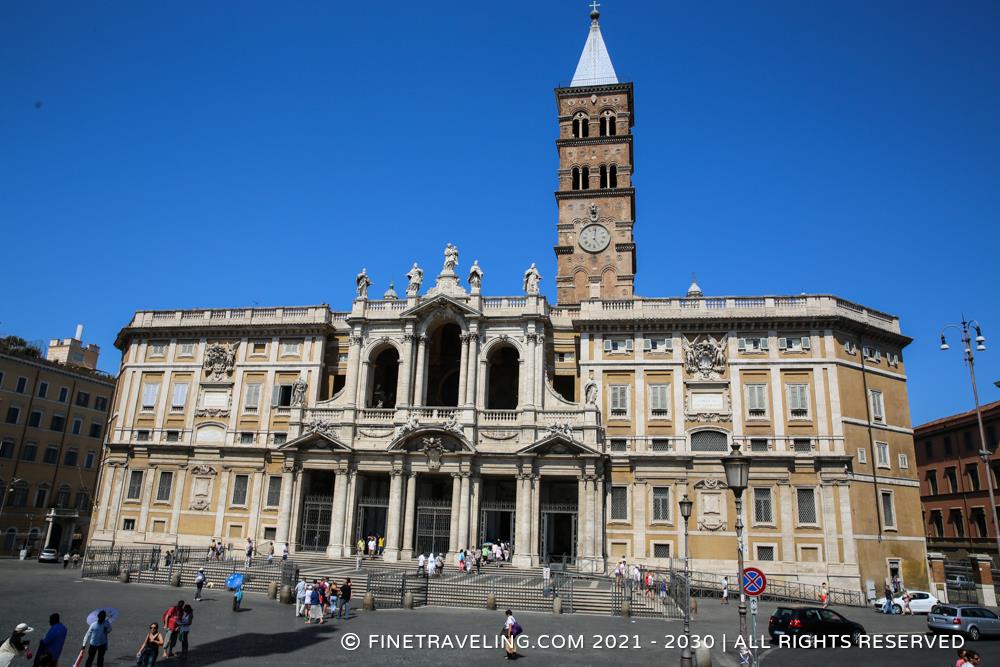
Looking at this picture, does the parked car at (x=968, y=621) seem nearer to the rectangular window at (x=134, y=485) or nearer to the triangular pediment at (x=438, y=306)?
the triangular pediment at (x=438, y=306)

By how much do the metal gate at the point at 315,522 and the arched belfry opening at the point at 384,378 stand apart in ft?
23.0

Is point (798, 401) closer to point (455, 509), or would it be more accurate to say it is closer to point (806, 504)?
point (806, 504)

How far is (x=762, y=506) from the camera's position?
41219mm

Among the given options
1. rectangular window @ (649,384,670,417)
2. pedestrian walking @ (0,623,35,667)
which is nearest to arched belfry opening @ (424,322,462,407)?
rectangular window @ (649,384,670,417)

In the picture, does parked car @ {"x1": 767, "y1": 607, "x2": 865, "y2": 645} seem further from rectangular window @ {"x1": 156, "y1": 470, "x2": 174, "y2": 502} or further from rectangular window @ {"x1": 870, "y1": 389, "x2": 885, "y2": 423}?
rectangular window @ {"x1": 156, "y1": 470, "x2": 174, "y2": 502}

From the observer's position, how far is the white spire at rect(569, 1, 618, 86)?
63.6m

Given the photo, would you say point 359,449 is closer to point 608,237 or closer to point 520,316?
point 520,316

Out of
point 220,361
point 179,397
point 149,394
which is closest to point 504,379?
point 220,361

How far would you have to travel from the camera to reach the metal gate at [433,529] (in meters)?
42.6

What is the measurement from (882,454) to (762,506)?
8.71m

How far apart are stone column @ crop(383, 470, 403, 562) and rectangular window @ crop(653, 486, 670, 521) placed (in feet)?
49.6

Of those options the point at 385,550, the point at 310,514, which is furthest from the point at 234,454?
the point at 385,550

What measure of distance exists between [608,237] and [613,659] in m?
41.2

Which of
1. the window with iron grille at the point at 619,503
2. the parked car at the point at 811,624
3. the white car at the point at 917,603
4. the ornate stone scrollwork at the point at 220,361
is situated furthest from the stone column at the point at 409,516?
the white car at the point at 917,603
